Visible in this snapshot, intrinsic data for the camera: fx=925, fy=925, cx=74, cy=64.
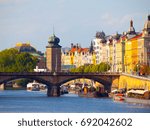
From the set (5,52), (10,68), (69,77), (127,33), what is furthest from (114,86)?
(5,52)

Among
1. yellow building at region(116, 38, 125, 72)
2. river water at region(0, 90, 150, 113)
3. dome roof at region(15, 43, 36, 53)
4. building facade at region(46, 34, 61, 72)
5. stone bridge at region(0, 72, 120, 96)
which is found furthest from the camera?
dome roof at region(15, 43, 36, 53)

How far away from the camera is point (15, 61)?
278ft

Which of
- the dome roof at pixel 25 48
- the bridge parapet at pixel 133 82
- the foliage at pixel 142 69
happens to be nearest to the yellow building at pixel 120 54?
the foliage at pixel 142 69

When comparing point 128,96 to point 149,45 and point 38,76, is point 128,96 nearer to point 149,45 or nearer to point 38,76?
point 38,76

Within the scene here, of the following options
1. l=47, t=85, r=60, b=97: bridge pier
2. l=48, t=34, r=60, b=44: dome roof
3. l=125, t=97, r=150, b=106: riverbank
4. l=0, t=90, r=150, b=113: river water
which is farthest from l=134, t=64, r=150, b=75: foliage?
l=48, t=34, r=60, b=44: dome roof

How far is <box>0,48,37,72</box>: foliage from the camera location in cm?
8125

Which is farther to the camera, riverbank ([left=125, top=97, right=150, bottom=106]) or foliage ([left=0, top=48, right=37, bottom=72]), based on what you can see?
foliage ([left=0, top=48, right=37, bottom=72])

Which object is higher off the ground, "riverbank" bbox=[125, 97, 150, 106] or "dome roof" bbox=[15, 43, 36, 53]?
"dome roof" bbox=[15, 43, 36, 53]

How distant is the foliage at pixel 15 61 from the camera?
8125 centimetres

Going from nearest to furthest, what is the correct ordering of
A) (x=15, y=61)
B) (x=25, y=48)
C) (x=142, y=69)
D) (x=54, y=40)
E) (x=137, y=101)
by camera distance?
(x=137, y=101) → (x=142, y=69) → (x=15, y=61) → (x=54, y=40) → (x=25, y=48)

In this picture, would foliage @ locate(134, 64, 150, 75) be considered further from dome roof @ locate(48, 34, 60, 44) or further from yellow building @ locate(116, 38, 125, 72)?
dome roof @ locate(48, 34, 60, 44)

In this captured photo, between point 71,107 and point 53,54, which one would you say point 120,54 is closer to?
point 53,54

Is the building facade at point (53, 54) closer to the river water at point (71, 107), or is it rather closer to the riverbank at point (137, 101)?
the river water at point (71, 107)

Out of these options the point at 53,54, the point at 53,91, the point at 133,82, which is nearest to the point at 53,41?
the point at 53,54
